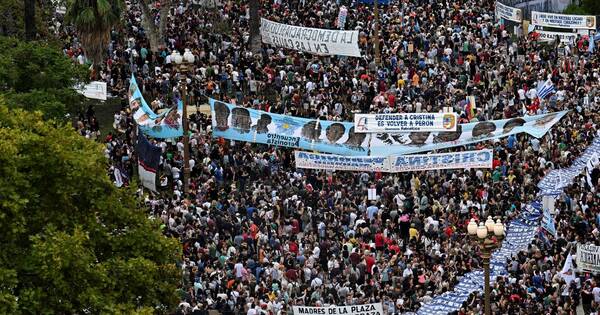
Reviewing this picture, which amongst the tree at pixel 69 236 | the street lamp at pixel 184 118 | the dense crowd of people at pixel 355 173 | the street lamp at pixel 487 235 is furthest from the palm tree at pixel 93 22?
the street lamp at pixel 487 235

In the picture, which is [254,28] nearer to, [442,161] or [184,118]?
[184,118]

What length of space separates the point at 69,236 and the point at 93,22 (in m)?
28.9

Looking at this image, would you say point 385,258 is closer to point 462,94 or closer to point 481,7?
point 462,94

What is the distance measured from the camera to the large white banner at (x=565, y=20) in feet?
208

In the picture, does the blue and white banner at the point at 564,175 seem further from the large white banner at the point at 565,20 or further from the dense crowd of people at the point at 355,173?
the large white banner at the point at 565,20

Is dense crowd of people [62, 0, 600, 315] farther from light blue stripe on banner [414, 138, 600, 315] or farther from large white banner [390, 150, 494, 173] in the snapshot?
large white banner [390, 150, 494, 173]

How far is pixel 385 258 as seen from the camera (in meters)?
48.6

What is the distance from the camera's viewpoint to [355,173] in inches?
2141

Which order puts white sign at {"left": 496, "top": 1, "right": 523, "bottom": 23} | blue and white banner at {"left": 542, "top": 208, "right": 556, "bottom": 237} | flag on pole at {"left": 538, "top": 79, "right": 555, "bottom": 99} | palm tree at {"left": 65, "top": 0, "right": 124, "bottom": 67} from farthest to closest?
white sign at {"left": 496, "top": 1, "right": 523, "bottom": 23}
palm tree at {"left": 65, "top": 0, "right": 124, "bottom": 67}
flag on pole at {"left": 538, "top": 79, "right": 555, "bottom": 99}
blue and white banner at {"left": 542, "top": 208, "right": 556, "bottom": 237}

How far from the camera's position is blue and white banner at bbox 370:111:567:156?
177ft

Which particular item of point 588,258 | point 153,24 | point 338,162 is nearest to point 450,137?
point 338,162

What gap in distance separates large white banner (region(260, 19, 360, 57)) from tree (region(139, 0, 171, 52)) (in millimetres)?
3552

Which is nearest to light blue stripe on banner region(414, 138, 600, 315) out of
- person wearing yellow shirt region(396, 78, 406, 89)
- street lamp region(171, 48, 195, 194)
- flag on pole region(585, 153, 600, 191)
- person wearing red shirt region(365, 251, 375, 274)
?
flag on pole region(585, 153, 600, 191)

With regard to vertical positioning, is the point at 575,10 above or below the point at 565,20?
below
